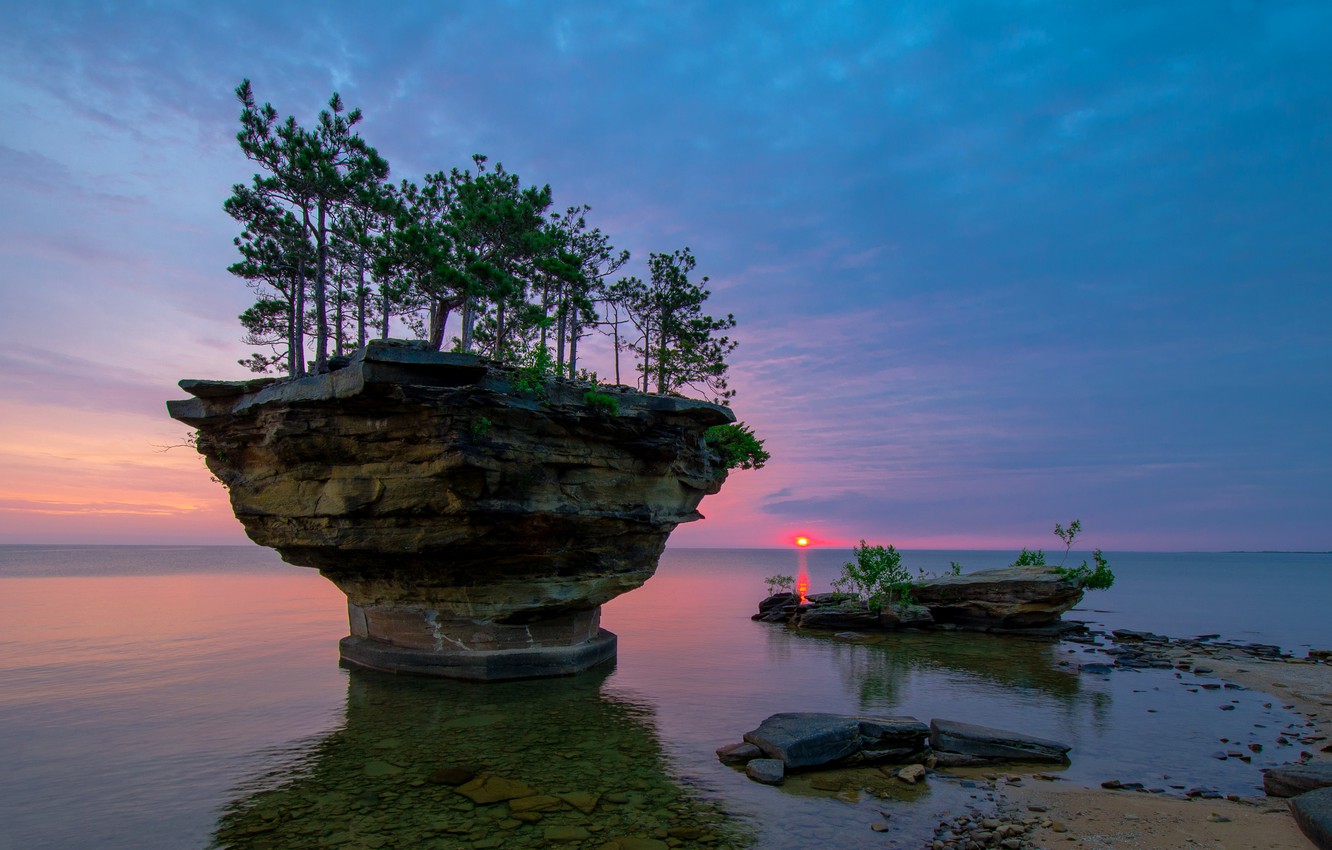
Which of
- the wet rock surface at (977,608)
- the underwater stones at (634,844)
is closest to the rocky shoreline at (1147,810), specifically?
the underwater stones at (634,844)

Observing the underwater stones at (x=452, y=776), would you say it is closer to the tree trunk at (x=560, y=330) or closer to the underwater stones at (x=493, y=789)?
the underwater stones at (x=493, y=789)

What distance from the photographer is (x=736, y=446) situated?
86.7 ft

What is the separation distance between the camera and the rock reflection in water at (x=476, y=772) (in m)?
9.26

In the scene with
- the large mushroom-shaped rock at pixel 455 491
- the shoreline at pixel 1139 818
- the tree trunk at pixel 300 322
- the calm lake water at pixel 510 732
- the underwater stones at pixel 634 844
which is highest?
the tree trunk at pixel 300 322

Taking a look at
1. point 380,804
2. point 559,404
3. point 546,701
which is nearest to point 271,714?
point 546,701

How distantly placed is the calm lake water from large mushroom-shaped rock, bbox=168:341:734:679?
1.80m

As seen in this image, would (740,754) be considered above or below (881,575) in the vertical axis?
below

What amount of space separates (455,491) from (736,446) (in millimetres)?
12908

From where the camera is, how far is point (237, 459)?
19484 millimetres

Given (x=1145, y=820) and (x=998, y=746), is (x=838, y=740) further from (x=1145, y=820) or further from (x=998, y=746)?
(x=1145, y=820)

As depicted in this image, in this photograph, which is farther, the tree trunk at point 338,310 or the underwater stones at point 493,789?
the tree trunk at point 338,310

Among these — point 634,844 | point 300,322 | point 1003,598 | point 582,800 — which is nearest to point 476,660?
point 582,800

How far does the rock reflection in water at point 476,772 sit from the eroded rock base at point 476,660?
1.91 m

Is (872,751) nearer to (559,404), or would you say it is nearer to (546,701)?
(546,701)
